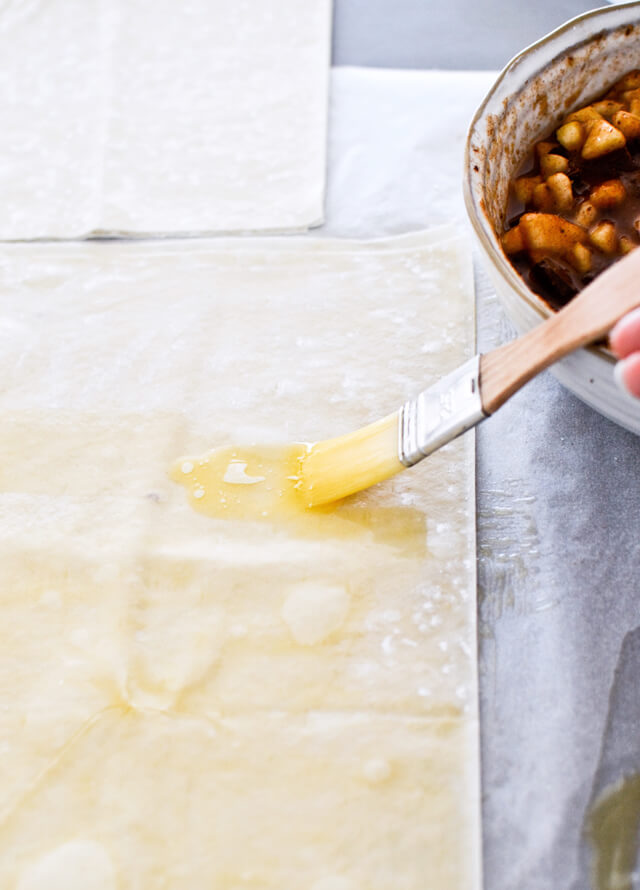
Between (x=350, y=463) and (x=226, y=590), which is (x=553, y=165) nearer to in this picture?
(x=350, y=463)

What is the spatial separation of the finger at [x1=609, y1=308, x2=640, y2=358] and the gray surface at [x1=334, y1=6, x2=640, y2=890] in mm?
250

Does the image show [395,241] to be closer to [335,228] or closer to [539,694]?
[335,228]

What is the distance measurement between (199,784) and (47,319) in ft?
1.73

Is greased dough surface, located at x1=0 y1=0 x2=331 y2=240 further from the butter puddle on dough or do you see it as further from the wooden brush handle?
the wooden brush handle

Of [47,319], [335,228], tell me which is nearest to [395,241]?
[335,228]

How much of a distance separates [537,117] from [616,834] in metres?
0.64

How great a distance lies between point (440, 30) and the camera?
116 cm

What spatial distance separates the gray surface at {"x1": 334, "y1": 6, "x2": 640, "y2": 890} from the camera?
1.87 feet

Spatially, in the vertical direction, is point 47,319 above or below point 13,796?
above

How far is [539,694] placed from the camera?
0.62 m

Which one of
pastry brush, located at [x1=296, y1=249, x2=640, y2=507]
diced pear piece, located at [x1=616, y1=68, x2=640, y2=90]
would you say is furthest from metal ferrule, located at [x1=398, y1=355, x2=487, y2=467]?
diced pear piece, located at [x1=616, y1=68, x2=640, y2=90]

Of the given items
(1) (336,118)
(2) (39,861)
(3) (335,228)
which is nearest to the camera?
(2) (39,861)

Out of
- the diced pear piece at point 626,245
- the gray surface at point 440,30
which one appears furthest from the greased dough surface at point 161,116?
the diced pear piece at point 626,245

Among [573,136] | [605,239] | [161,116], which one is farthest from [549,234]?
[161,116]
